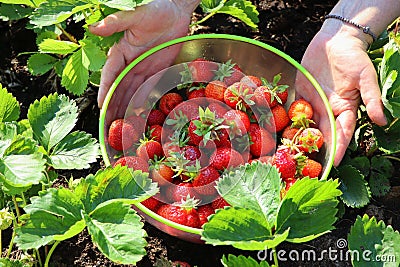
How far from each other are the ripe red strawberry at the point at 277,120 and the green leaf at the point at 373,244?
1.43 ft

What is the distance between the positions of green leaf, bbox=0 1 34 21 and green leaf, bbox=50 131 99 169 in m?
0.63

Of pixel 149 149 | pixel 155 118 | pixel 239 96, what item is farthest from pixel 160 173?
pixel 239 96

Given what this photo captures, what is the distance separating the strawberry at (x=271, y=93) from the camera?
147cm

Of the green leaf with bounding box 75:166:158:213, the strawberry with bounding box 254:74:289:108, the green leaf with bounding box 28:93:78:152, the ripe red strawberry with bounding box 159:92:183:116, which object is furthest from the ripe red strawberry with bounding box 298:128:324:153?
the green leaf with bounding box 28:93:78:152

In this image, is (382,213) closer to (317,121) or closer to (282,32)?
(317,121)

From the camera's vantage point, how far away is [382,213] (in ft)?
5.13

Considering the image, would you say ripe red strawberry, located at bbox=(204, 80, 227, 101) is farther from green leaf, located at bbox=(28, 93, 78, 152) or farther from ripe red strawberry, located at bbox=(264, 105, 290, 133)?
green leaf, located at bbox=(28, 93, 78, 152)

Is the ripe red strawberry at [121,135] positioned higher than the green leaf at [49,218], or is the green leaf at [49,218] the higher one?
the green leaf at [49,218]

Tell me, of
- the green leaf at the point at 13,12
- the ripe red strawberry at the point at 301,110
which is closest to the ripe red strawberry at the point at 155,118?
the ripe red strawberry at the point at 301,110

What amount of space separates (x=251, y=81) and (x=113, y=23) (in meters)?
0.40

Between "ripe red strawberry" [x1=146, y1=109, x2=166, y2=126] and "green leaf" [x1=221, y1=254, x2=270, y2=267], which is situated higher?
"ripe red strawberry" [x1=146, y1=109, x2=166, y2=126]

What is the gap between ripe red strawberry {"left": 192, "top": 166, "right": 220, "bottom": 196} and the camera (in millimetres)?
1358

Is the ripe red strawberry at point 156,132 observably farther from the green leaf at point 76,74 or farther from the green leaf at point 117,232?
the green leaf at point 117,232

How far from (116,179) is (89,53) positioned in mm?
516
